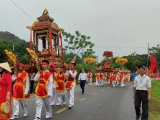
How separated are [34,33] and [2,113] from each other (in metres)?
8.58

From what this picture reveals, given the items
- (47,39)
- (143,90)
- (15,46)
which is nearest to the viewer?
(143,90)

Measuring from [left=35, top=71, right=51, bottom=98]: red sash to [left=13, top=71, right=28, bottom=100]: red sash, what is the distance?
2.23ft

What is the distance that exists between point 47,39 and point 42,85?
509cm

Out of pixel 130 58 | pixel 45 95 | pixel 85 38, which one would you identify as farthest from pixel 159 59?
pixel 45 95

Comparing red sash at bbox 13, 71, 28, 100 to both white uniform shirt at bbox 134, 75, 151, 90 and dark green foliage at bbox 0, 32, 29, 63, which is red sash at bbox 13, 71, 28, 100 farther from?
white uniform shirt at bbox 134, 75, 151, 90

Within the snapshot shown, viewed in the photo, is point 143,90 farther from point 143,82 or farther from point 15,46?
point 15,46

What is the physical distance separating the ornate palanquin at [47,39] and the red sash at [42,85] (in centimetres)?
434

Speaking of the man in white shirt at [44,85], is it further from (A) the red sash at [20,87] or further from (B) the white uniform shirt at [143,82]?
(B) the white uniform shirt at [143,82]

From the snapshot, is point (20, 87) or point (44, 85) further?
point (20, 87)

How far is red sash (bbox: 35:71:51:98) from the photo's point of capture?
9.48 metres

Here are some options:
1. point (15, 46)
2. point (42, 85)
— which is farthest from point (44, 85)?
point (15, 46)

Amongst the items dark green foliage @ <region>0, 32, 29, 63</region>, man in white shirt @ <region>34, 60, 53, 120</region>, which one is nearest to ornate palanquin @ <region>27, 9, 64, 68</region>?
dark green foliage @ <region>0, 32, 29, 63</region>

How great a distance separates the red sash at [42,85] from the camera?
9.48 meters

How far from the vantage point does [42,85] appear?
9.62 metres
